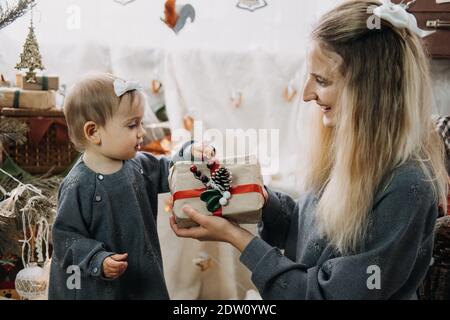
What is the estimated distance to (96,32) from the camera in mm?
1380

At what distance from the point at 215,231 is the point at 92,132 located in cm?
24

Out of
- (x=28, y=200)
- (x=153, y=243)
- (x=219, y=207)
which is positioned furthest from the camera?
(x=28, y=200)

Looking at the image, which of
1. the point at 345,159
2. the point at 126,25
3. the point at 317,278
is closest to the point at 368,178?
the point at 345,159

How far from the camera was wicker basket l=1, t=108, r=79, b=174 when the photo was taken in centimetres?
110

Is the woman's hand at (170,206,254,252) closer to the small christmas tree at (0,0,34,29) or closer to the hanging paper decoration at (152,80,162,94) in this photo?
the small christmas tree at (0,0,34,29)

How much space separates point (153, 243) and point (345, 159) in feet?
1.11

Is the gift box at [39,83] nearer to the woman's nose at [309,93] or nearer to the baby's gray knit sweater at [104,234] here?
the baby's gray knit sweater at [104,234]

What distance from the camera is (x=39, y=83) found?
3.61 ft

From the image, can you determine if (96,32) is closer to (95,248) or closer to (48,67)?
(48,67)

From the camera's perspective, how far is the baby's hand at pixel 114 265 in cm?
81

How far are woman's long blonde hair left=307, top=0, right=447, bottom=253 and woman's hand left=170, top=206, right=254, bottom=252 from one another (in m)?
0.14

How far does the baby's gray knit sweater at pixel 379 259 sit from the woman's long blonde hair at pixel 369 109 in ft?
0.08

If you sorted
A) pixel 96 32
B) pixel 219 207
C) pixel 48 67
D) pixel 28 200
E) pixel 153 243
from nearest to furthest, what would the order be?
pixel 219 207
pixel 153 243
pixel 28 200
pixel 48 67
pixel 96 32

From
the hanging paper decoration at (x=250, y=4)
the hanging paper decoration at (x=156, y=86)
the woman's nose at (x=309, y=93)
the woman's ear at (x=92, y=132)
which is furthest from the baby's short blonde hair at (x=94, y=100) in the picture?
the hanging paper decoration at (x=156, y=86)
